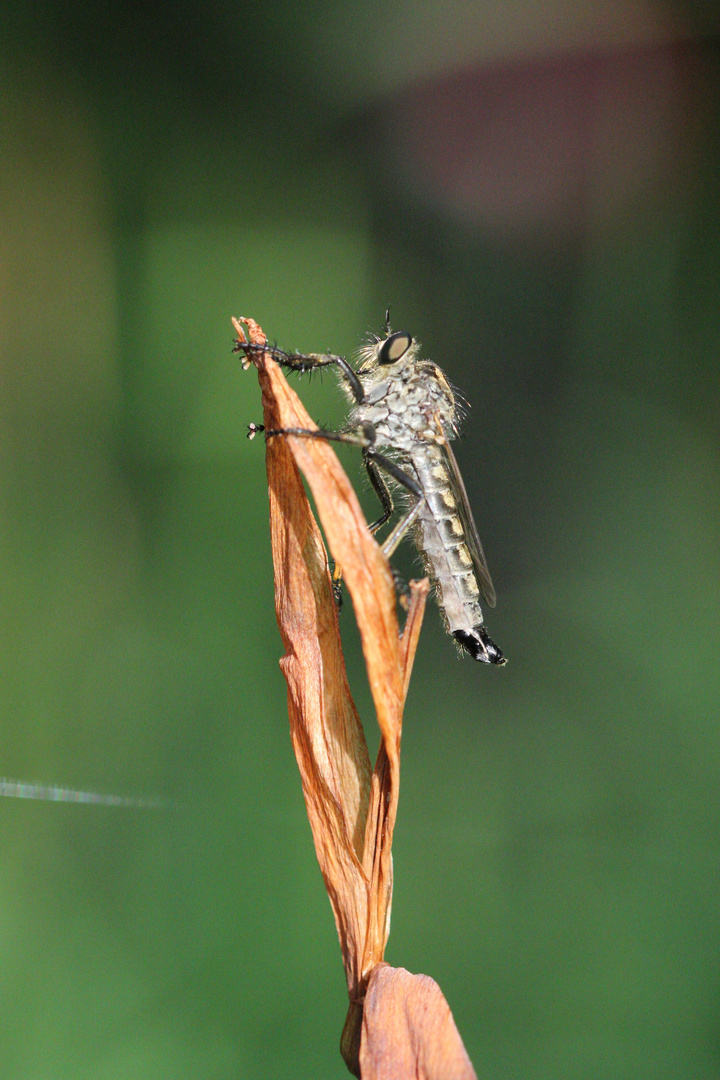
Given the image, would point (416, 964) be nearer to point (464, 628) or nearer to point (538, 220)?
point (464, 628)

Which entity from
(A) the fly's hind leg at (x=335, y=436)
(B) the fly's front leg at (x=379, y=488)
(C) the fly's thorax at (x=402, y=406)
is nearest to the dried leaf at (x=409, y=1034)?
(A) the fly's hind leg at (x=335, y=436)

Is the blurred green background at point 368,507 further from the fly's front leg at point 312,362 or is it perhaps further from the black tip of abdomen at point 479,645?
the black tip of abdomen at point 479,645

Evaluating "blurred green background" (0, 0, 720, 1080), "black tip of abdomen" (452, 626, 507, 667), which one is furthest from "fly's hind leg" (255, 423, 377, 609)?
"blurred green background" (0, 0, 720, 1080)

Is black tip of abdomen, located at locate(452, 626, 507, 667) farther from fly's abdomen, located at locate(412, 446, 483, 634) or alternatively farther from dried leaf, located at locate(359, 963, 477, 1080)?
dried leaf, located at locate(359, 963, 477, 1080)

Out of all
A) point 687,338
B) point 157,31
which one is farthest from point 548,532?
point 157,31

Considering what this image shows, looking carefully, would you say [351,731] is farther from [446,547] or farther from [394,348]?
[394,348]

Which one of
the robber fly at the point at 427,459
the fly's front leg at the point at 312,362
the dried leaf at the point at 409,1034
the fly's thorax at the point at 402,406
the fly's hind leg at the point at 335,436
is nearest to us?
the dried leaf at the point at 409,1034

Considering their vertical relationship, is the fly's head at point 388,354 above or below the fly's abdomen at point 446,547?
above
